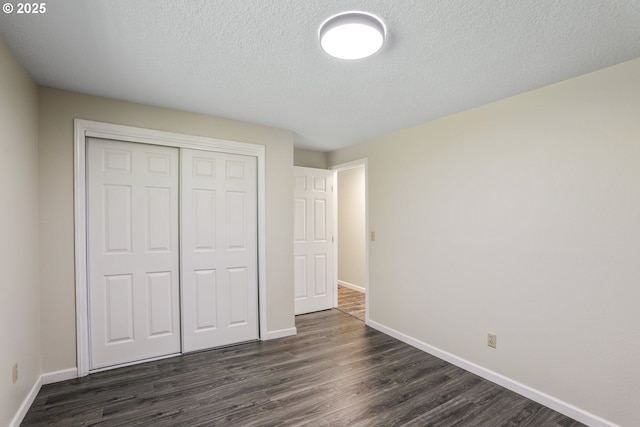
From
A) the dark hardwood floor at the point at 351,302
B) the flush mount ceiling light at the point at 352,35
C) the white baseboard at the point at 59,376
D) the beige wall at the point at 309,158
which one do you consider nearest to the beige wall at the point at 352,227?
the dark hardwood floor at the point at 351,302

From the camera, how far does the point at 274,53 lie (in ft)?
5.94

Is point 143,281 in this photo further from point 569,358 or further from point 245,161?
point 569,358

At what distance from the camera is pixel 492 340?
2.52 meters

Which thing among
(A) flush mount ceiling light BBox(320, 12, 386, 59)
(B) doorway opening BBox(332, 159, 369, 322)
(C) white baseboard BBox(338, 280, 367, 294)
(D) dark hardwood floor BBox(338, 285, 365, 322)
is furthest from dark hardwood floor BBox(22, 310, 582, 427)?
(B) doorway opening BBox(332, 159, 369, 322)

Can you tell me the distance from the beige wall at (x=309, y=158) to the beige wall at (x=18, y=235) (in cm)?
273

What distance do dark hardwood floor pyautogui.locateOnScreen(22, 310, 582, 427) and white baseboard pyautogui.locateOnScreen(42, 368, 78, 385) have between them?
0.05 metres

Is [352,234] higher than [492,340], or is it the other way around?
[352,234]

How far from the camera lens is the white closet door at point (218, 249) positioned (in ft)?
9.66

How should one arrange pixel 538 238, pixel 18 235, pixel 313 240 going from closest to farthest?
pixel 18 235, pixel 538 238, pixel 313 240

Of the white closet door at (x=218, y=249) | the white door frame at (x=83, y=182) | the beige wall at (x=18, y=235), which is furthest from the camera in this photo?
the white closet door at (x=218, y=249)

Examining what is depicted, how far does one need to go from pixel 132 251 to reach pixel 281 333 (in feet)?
5.74

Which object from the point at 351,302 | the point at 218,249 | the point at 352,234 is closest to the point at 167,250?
the point at 218,249

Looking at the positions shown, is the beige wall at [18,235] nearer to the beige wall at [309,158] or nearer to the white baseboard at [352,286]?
the beige wall at [309,158]

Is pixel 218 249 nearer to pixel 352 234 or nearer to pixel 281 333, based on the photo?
pixel 281 333
